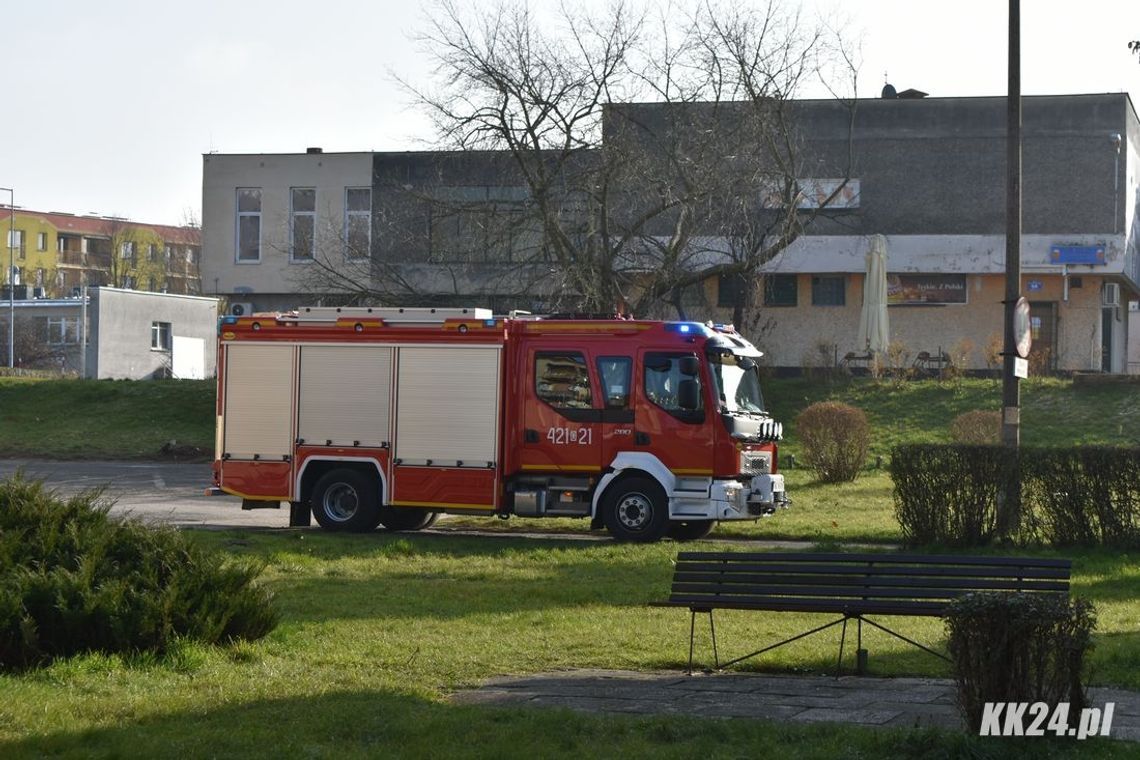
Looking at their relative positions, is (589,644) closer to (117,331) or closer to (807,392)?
(807,392)

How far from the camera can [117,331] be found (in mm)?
59625

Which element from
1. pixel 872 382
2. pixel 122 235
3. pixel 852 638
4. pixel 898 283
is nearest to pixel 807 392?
pixel 872 382

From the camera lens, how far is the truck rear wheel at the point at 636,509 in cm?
1964

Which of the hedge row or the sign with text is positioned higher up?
the sign with text

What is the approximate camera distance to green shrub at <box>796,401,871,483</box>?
26750 mm

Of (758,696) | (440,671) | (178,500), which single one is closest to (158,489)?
(178,500)

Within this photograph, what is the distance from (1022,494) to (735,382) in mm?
4142

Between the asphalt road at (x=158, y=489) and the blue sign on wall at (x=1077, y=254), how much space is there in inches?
914

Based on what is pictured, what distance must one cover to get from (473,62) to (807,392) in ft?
41.2

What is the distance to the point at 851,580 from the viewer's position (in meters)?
10.2

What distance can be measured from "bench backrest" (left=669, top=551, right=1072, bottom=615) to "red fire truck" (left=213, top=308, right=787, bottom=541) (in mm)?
8955

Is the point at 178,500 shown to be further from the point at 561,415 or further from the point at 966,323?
the point at 966,323

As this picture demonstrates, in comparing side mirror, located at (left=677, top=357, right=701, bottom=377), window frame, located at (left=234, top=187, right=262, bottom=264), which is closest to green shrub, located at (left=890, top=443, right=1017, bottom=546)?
side mirror, located at (left=677, top=357, right=701, bottom=377)

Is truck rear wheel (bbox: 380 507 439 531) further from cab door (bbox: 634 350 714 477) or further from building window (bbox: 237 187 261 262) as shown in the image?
building window (bbox: 237 187 261 262)
